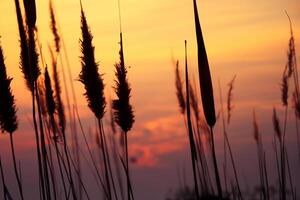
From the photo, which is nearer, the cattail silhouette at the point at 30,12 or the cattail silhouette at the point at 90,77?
the cattail silhouette at the point at 30,12

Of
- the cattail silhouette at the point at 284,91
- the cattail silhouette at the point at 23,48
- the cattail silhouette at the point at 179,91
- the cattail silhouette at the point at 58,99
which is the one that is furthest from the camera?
the cattail silhouette at the point at 284,91

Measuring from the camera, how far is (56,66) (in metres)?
3.52

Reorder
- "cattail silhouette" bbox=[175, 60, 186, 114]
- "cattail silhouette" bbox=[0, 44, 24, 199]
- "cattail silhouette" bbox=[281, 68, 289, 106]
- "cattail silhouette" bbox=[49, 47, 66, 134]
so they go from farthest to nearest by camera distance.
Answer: "cattail silhouette" bbox=[281, 68, 289, 106] < "cattail silhouette" bbox=[175, 60, 186, 114] < "cattail silhouette" bbox=[49, 47, 66, 134] < "cattail silhouette" bbox=[0, 44, 24, 199]

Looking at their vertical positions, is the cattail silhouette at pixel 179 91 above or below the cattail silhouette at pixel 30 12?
below

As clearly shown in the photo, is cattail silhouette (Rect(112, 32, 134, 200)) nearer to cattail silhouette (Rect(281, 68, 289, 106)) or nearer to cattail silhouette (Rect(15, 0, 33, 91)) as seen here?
cattail silhouette (Rect(15, 0, 33, 91))

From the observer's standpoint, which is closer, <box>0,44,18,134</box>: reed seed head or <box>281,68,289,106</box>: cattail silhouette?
<box>0,44,18,134</box>: reed seed head

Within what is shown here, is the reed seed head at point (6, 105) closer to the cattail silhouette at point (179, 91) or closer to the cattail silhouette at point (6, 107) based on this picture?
the cattail silhouette at point (6, 107)

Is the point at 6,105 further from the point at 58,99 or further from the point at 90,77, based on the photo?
the point at 58,99

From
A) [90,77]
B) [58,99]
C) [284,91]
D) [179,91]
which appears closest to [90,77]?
[90,77]

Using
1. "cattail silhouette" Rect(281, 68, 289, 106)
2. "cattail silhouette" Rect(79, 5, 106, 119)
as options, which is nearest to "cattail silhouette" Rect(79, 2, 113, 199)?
"cattail silhouette" Rect(79, 5, 106, 119)

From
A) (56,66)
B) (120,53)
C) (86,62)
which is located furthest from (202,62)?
(56,66)

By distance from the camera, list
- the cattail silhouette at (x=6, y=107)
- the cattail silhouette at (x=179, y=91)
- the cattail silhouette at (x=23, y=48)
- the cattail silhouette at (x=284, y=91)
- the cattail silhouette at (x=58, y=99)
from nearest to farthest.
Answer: the cattail silhouette at (x=23, y=48) → the cattail silhouette at (x=6, y=107) → the cattail silhouette at (x=58, y=99) → the cattail silhouette at (x=179, y=91) → the cattail silhouette at (x=284, y=91)

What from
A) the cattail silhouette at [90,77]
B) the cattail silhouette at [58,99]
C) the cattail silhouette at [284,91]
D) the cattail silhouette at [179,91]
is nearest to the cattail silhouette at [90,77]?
the cattail silhouette at [90,77]

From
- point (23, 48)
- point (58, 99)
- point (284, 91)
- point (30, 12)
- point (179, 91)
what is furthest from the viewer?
point (284, 91)
